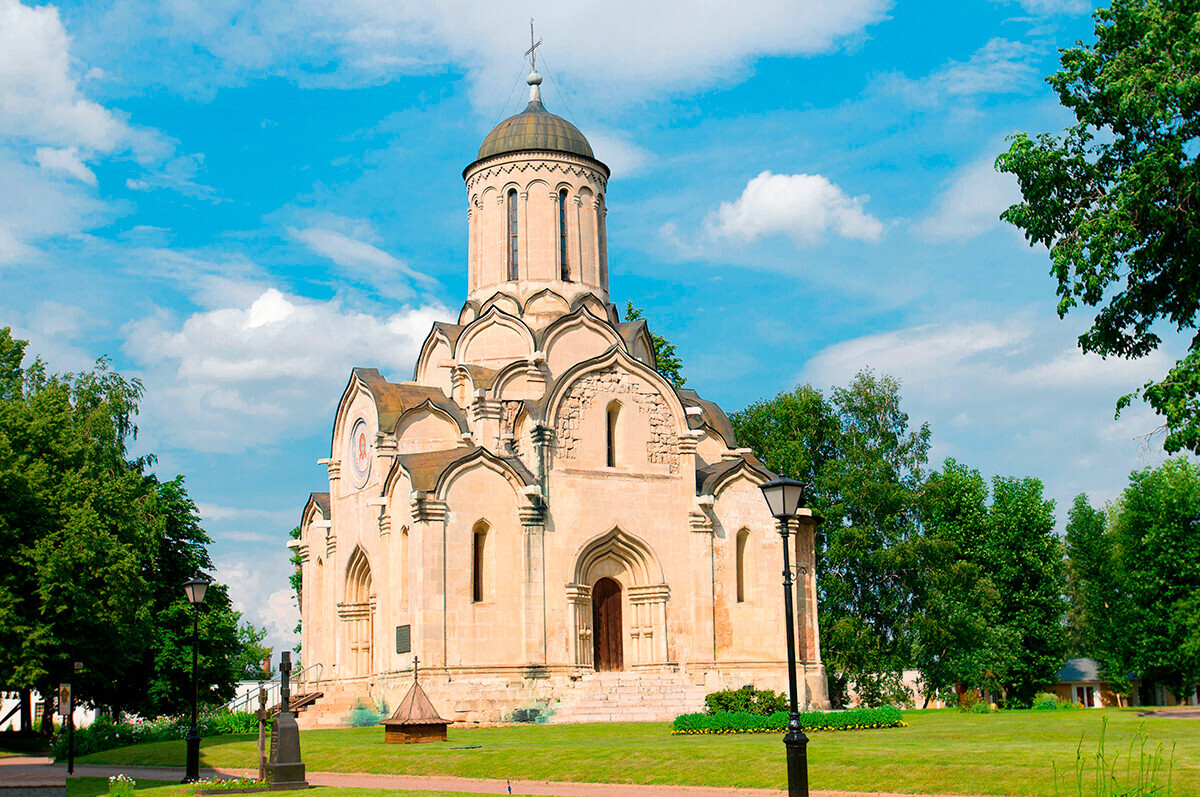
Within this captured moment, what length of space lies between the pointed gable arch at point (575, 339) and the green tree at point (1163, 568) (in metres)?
23.4

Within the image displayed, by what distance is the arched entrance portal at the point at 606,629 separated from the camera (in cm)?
3331

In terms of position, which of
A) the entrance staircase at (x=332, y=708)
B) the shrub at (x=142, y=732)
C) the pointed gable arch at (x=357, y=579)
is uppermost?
the pointed gable arch at (x=357, y=579)

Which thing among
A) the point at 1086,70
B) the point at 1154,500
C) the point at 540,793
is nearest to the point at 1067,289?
the point at 1086,70

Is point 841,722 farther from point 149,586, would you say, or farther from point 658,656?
point 149,586

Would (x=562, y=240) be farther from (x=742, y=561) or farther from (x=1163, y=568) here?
(x=1163, y=568)

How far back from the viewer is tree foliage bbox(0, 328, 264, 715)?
3012 cm

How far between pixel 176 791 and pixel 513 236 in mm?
23169

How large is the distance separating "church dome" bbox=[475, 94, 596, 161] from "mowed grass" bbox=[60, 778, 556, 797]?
2331 centimetres

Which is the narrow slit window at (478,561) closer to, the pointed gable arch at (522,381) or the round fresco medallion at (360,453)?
the pointed gable arch at (522,381)

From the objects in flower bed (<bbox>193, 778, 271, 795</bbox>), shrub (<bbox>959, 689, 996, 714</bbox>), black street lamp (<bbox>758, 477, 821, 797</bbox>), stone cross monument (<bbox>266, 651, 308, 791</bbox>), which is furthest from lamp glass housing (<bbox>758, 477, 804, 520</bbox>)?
shrub (<bbox>959, 689, 996, 714</bbox>)

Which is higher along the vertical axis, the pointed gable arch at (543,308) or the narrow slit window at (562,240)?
the narrow slit window at (562,240)

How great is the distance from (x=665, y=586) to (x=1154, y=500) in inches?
905

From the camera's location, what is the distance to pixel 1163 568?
44.4 metres

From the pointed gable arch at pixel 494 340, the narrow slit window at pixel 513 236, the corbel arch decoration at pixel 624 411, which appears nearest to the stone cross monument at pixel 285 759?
the corbel arch decoration at pixel 624 411
